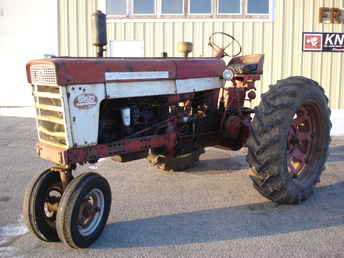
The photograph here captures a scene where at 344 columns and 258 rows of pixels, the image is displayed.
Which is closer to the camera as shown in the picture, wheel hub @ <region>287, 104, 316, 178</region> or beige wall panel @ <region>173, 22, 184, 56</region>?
wheel hub @ <region>287, 104, 316, 178</region>

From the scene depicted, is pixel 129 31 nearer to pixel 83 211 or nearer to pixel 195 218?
pixel 195 218

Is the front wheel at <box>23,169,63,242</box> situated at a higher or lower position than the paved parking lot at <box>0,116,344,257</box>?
higher

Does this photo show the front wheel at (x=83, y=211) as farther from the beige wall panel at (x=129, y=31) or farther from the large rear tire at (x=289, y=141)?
the beige wall panel at (x=129, y=31)

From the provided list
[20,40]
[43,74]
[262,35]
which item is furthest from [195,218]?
[20,40]

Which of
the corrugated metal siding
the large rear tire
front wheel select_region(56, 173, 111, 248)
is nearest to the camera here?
front wheel select_region(56, 173, 111, 248)

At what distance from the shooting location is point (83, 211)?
11.8 feet

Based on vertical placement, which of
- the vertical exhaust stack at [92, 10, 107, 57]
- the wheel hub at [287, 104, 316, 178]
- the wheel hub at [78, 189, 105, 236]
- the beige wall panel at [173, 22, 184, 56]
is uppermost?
the beige wall panel at [173, 22, 184, 56]

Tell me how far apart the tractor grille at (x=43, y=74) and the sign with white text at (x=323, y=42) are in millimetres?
8299

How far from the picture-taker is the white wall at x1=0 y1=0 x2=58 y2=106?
11250mm

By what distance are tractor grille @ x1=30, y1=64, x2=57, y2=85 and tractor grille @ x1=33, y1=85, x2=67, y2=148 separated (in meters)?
0.06

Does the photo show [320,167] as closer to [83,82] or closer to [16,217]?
[83,82]

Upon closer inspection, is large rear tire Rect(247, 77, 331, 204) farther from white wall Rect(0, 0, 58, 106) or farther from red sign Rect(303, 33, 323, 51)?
white wall Rect(0, 0, 58, 106)

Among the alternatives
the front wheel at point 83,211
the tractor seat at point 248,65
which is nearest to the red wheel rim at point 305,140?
the tractor seat at point 248,65

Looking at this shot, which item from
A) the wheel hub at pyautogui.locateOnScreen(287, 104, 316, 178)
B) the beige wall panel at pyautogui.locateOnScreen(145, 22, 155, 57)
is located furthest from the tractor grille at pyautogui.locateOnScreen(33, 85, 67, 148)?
the beige wall panel at pyautogui.locateOnScreen(145, 22, 155, 57)
